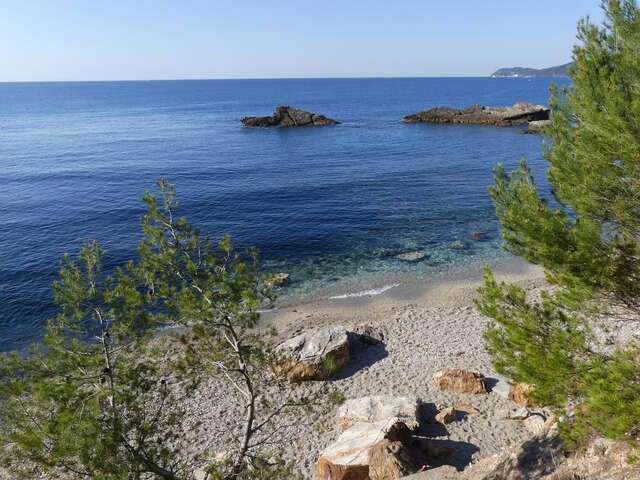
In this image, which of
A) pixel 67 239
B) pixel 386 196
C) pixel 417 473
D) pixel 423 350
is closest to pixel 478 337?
pixel 423 350

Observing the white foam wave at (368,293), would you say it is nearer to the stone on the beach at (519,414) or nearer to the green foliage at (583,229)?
the stone on the beach at (519,414)

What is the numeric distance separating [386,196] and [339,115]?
8511 centimetres

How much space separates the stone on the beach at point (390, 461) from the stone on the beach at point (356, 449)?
0.83ft

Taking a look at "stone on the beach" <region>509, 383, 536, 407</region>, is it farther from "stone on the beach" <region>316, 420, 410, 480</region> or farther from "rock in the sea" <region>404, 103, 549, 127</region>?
"rock in the sea" <region>404, 103, 549, 127</region>

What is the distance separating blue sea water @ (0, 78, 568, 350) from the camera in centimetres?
3728

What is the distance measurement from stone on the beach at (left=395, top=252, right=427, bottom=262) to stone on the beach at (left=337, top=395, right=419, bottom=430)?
62.8 ft

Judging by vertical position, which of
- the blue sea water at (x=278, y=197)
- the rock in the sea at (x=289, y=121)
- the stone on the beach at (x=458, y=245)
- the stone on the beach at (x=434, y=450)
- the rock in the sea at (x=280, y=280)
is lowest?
the stone on the beach at (x=434, y=450)

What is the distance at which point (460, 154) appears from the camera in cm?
7831

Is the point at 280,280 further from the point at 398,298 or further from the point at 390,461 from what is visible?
the point at 390,461

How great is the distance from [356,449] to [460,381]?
7656 mm

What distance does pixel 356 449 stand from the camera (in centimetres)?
1688

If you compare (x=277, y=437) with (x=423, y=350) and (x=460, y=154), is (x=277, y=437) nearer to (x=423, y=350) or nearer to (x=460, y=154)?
(x=423, y=350)

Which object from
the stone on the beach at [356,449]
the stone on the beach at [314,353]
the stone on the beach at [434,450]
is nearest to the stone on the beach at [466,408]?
the stone on the beach at [434,450]

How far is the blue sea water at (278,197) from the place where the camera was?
37281mm
